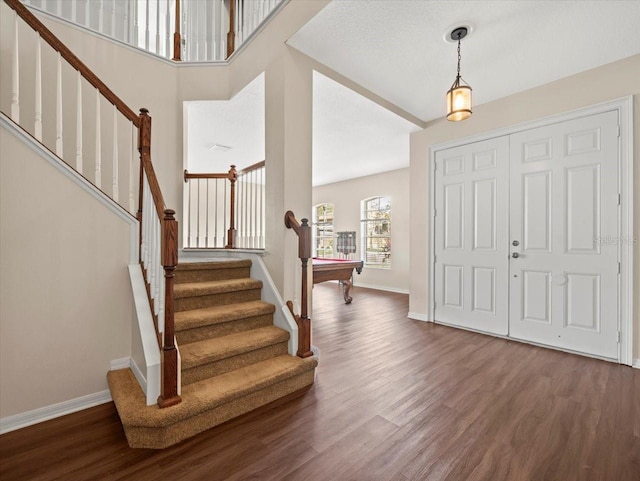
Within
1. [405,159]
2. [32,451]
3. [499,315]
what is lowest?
[32,451]

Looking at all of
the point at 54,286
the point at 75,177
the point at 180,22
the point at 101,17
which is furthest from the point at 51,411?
the point at 180,22

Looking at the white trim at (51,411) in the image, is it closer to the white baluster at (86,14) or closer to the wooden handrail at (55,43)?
the wooden handrail at (55,43)

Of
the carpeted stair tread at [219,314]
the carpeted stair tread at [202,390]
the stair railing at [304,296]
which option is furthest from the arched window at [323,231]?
the carpeted stair tread at [202,390]

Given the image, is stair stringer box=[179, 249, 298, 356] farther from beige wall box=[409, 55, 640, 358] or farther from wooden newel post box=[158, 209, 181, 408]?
beige wall box=[409, 55, 640, 358]

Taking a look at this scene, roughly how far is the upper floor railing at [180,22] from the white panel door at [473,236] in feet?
9.31

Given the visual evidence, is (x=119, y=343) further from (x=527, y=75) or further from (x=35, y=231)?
(x=527, y=75)

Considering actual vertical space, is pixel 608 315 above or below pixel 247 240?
below

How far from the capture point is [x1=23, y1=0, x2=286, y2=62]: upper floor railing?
305cm

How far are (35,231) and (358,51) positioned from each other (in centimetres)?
293

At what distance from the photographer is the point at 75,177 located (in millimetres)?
2025

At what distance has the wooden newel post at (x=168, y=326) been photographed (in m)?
1.69

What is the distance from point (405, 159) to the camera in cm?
592

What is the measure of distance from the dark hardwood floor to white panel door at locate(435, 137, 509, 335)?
1022mm

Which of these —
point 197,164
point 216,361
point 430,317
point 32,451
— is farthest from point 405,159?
point 32,451
